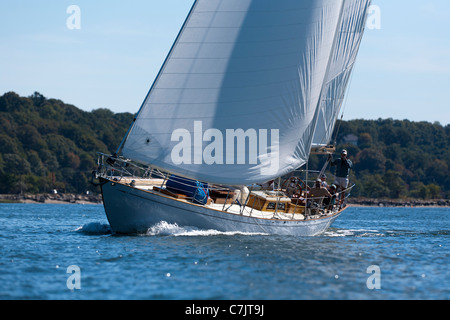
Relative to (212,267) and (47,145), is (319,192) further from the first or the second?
(47,145)

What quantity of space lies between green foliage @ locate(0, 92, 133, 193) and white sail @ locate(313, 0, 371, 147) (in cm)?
8543

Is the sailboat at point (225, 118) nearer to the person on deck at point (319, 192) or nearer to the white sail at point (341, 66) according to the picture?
the person on deck at point (319, 192)

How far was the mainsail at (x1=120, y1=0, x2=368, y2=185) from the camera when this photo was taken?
23.0 metres

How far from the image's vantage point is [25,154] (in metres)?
124

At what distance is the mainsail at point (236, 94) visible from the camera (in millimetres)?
23031

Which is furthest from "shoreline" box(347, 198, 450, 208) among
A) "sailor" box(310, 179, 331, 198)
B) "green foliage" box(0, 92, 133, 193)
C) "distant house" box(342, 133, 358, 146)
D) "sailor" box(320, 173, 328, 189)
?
"sailor" box(310, 179, 331, 198)

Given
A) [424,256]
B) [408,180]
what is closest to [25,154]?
[408,180]

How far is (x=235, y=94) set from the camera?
23.9 metres

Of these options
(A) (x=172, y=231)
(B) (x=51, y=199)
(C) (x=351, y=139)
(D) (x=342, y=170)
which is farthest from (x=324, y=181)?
(C) (x=351, y=139)

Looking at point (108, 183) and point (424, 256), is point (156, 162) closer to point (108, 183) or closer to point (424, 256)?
point (108, 183)

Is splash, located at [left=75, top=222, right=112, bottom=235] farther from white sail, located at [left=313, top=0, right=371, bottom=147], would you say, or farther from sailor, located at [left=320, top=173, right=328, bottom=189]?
white sail, located at [left=313, top=0, right=371, bottom=147]

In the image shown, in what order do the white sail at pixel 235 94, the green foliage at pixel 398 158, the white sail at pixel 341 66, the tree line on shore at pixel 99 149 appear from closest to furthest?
the white sail at pixel 235 94 → the white sail at pixel 341 66 → the tree line on shore at pixel 99 149 → the green foliage at pixel 398 158

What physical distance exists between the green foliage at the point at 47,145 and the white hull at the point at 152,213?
3543 inches

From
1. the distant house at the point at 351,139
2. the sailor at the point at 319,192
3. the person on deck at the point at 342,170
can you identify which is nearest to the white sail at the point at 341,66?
the person on deck at the point at 342,170
